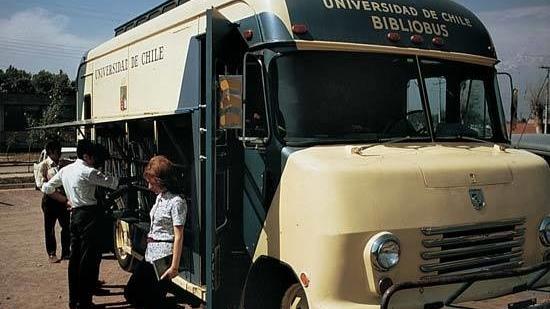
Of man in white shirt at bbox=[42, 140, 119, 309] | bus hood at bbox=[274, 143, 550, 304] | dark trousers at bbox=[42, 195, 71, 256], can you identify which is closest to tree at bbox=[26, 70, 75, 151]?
dark trousers at bbox=[42, 195, 71, 256]

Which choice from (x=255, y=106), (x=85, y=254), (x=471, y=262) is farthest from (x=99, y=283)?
(x=471, y=262)

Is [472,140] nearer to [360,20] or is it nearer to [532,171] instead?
[532,171]

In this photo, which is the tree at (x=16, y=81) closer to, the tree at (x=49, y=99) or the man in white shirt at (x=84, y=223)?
the tree at (x=49, y=99)

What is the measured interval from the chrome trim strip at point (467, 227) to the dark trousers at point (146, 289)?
2392 millimetres

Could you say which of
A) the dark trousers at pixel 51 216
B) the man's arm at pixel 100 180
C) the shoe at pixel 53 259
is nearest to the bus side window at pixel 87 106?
the dark trousers at pixel 51 216

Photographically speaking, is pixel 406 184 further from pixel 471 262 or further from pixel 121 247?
pixel 121 247

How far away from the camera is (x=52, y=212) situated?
366 inches

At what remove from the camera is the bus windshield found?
4629mm

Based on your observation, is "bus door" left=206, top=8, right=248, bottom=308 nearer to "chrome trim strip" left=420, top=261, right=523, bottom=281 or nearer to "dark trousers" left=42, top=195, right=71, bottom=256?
"chrome trim strip" left=420, top=261, right=523, bottom=281

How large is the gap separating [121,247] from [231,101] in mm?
4923

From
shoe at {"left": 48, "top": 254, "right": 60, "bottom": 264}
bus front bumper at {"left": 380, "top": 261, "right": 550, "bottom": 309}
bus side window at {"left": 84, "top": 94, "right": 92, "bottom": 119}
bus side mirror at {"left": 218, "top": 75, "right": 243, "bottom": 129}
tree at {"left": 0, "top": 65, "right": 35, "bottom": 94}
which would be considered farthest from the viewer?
tree at {"left": 0, "top": 65, "right": 35, "bottom": 94}

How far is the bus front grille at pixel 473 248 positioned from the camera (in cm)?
420

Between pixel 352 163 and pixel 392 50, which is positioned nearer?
pixel 352 163

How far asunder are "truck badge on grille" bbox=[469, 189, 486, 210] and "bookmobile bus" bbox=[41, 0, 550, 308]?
24mm
